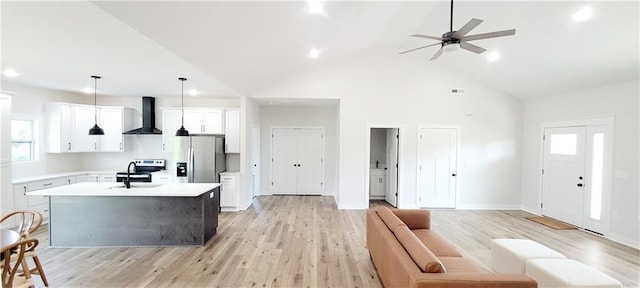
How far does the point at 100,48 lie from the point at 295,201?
16.5ft

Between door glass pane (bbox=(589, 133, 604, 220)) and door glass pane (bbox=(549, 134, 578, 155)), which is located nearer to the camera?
door glass pane (bbox=(589, 133, 604, 220))

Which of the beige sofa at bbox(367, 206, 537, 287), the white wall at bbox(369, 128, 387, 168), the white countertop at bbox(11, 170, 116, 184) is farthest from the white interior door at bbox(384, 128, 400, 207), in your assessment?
the white countertop at bbox(11, 170, 116, 184)

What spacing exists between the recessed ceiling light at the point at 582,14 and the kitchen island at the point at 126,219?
5.51 metres

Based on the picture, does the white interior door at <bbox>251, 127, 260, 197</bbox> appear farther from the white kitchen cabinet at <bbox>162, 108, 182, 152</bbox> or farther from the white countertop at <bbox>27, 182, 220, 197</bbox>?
the white countertop at <bbox>27, 182, 220, 197</bbox>

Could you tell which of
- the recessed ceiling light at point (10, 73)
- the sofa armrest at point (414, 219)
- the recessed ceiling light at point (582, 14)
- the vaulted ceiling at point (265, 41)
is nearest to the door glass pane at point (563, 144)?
the vaulted ceiling at point (265, 41)

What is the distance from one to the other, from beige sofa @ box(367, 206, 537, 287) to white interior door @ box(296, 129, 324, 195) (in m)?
4.16

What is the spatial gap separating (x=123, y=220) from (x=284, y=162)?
13.9 ft

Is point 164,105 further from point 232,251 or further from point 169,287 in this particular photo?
point 169,287

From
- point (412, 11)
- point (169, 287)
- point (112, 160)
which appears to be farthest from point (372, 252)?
point (112, 160)

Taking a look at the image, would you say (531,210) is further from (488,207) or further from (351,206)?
(351,206)

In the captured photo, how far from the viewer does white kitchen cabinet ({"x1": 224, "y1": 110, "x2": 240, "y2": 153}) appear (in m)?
6.07

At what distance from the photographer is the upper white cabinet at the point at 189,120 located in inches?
237

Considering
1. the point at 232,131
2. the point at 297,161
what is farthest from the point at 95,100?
the point at 297,161

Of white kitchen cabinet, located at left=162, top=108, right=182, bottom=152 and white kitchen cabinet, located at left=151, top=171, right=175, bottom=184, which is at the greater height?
white kitchen cabinet, located at left=162, top=108, right=182, bottom=152
